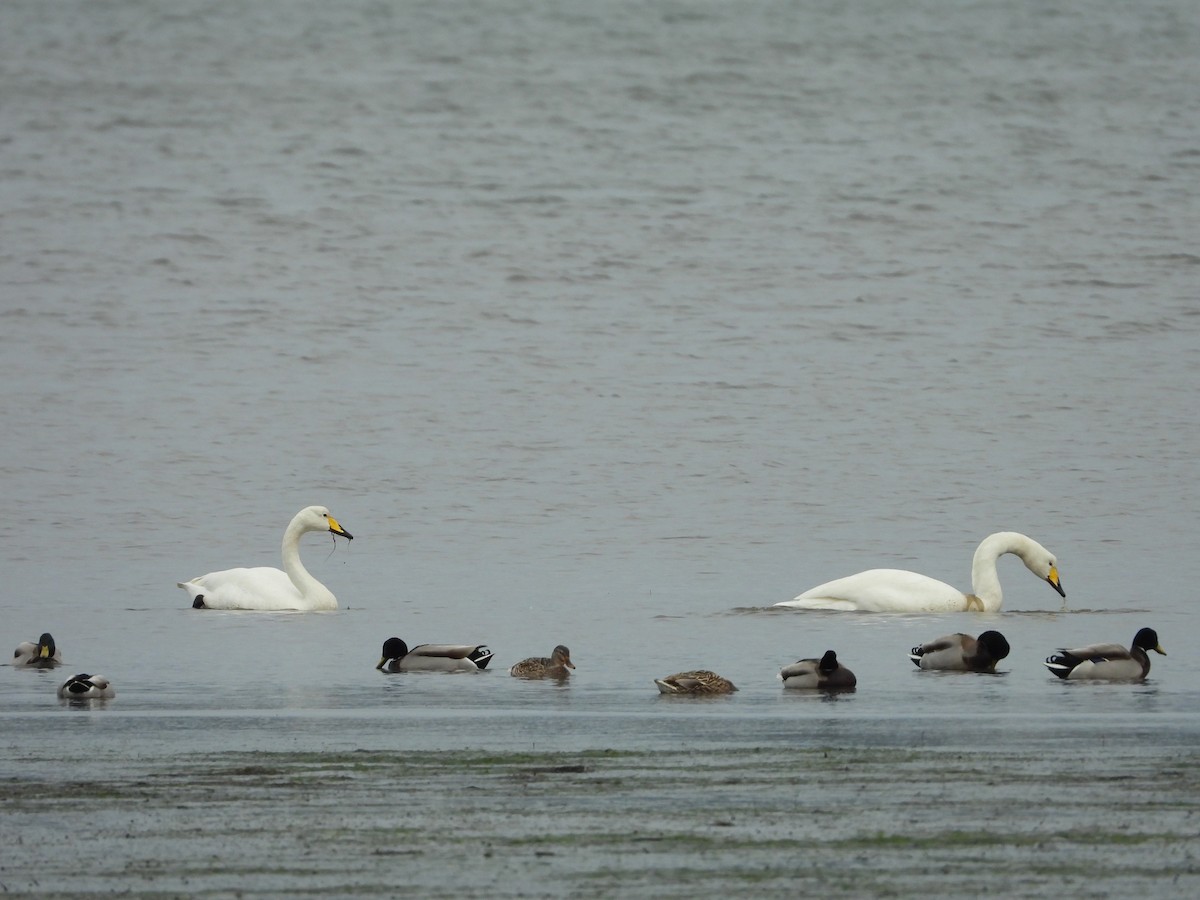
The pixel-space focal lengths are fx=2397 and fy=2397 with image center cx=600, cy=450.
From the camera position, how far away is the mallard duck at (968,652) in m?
14.7

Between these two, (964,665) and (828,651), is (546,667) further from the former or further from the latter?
(964,665)

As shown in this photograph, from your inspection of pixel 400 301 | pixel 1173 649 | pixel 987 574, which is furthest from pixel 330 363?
pixel 1173 649

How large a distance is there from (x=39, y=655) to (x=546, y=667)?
3.34 m

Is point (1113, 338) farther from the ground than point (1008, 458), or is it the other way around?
point (1113, 338)

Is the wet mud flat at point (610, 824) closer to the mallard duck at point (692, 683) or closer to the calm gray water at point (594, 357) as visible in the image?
the calm gray water at point (594, 357)

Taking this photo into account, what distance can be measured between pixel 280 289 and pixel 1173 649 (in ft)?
101

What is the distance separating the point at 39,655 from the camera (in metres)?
15.1

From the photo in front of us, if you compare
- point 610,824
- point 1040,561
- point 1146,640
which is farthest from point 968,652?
point 610,824

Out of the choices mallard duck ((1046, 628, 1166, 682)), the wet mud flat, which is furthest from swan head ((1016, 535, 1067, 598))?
the wet mud flat

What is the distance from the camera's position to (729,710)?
12.7 meters

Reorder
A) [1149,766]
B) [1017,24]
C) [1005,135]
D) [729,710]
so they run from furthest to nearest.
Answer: [1017,24]
[1005,135]
[729,710]
[1149,766]

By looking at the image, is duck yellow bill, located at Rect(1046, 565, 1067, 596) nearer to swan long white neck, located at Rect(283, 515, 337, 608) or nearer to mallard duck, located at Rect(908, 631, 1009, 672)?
mallard duck, located at Rect(908, 631, 1009, 672)

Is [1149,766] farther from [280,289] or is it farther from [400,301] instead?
[280,289]

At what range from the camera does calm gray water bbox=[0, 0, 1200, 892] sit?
15281 millimetres
